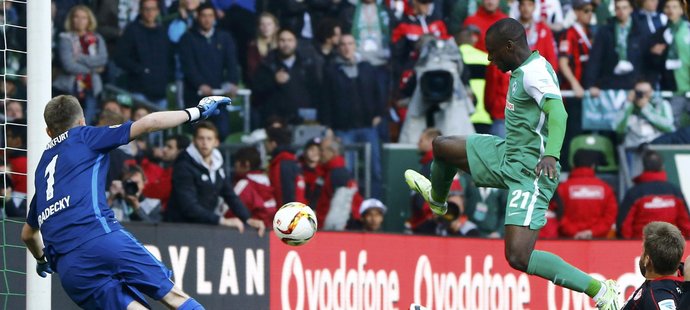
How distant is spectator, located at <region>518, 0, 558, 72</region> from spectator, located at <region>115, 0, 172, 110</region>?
4026 millimetres

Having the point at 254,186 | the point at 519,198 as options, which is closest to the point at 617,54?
the point at 254,186

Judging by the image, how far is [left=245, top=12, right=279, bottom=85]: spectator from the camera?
1484 cm

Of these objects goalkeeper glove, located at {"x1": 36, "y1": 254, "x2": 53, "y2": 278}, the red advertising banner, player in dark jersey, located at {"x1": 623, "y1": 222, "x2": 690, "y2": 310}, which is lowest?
the red advertising banner

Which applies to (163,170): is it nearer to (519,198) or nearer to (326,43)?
(326,43)

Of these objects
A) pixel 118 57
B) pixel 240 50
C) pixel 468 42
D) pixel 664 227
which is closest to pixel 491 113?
pixel 468 42

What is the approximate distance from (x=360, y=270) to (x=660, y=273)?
5.45m

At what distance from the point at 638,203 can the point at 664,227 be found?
634 cm

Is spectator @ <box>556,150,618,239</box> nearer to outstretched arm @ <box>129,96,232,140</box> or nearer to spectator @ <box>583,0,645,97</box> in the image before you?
spectator @ <box>583,0,645,97</box>

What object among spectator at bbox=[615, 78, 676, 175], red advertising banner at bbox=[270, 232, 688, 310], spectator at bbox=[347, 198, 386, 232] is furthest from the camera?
spectator at bbox=[615, 78, 676, 175]

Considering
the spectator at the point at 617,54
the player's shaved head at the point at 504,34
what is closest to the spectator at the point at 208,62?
the spectator at the point at 617,54

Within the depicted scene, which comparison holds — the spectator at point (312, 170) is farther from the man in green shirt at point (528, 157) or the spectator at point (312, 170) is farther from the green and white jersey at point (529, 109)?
the green and white jersey at point (529, 109)

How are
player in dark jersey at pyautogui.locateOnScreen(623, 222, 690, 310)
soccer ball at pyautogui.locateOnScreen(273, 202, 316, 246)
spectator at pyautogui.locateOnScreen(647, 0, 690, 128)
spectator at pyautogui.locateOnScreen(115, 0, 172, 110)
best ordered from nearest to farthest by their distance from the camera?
player in dark jersey at pyautogui.locateOnScreen(623, 222, 690, 310) < soccer ball at pyautogui.locateOnScreen(273, 202, 316, 246) < spectator at pyautogui.locateOnScreen(115, 0, 172, 110) < spectator at pyautogui.locateOnScreen(647, 0, 690, 128)

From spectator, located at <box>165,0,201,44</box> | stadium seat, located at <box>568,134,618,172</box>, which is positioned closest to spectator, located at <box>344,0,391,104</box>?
spectator, located at <box>165,0,201,44</box>

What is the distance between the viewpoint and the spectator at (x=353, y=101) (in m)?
14.5
